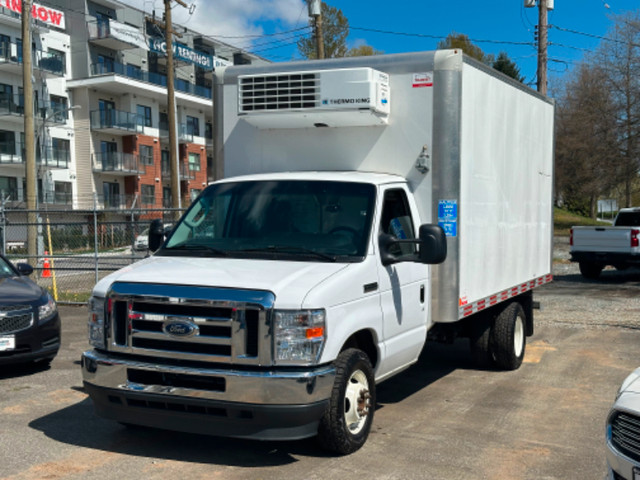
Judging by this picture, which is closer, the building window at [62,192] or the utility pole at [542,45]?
the utility pole at [542,45]

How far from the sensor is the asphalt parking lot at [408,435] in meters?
5.22

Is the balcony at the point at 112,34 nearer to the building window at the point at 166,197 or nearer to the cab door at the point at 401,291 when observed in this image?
the building window at the point at 166,197

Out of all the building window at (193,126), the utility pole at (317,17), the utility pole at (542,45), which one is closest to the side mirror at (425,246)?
the utility pole at (542,45)

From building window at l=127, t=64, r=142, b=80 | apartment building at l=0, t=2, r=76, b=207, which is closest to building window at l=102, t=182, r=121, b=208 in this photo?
apartment building at l=0, t=2, r=76, b=207

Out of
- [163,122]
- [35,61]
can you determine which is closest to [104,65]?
[35,61]

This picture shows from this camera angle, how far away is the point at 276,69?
7227mm

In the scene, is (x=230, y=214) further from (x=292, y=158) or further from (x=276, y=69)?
(x=276, y=69)

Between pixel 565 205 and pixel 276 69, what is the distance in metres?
68.3

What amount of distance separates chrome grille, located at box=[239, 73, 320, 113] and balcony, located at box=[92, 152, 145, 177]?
42074mm

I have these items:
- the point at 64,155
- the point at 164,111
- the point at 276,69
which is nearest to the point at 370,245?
the point at 276,69

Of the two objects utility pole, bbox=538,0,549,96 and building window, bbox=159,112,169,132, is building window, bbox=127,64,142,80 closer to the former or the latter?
building window, bbox=159,112,169,132

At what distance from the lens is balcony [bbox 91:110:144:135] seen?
46.6 metres

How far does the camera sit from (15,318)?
7.96 m

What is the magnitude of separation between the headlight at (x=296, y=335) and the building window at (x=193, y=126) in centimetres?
5108
